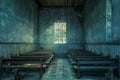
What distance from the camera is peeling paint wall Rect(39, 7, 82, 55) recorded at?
15914 mm

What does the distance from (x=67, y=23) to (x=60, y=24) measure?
0.65m

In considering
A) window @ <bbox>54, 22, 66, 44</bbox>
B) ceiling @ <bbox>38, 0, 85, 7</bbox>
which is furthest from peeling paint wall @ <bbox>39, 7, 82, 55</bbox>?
ceiling @ <bbox>38, 0, 85, 7</bbox>

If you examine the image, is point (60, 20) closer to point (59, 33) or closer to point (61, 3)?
point (59, 33)

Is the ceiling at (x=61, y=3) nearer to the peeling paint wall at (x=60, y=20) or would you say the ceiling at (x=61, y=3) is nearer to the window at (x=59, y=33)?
the peeling paint wall at (x=60, y=20)

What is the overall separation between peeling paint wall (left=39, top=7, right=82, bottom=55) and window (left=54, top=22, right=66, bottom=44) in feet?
0.98

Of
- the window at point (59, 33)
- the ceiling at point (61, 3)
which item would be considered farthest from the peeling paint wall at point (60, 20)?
the ceiling at point (61, 3)

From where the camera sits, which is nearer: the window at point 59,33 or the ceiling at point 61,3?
the ceiling at point 61,3

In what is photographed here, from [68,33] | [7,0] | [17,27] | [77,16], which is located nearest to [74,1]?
[77,16]

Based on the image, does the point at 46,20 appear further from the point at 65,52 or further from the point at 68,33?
the point at 65,52

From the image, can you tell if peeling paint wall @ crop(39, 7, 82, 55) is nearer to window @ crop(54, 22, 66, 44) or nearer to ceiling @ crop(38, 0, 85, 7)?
window @ crop(54, 22, 66, 44)

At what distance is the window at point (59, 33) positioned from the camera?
634 inches

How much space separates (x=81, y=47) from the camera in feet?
52.0

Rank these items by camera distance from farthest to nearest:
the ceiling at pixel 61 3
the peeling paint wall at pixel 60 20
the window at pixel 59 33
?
1. the window at pixel 59 33
2. the peeling paint wall at pixel 60 20
3. the ceiling at pixel 61 3

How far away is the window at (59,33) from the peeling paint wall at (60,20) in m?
0.30
